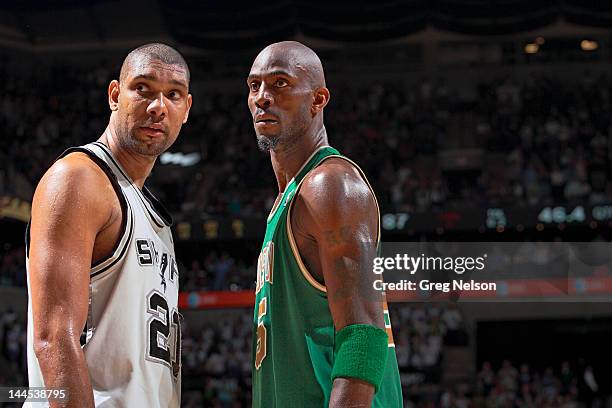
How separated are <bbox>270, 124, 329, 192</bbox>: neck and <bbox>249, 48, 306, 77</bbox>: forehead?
0.19 m

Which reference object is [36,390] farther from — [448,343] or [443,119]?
[443,119]

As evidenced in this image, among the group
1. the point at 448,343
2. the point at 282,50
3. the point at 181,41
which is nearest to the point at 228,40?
the point at 181,41

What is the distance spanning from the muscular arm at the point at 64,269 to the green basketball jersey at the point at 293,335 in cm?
52

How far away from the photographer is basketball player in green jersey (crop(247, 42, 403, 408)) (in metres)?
2.30

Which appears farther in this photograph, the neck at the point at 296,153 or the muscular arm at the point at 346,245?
the neck at the point at 296,153

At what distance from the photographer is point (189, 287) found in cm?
1202

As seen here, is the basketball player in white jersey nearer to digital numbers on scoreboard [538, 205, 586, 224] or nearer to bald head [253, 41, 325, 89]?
bald head [253, 41, 325, 89]

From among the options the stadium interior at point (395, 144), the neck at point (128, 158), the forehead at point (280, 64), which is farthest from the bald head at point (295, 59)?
the stadium interior at point (395, 144)

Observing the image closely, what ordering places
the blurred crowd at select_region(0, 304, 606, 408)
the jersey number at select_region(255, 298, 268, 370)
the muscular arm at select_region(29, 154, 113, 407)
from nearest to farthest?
the muscular arm at select_region(29, 154, 113, 407), the jersey number at select_region(255, 298, 268, 370), the blurred crowd at select_region(0, 304, 606, 408)

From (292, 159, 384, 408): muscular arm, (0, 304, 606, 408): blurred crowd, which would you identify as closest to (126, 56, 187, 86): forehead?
(292, 159, 384, 408): muscular arm

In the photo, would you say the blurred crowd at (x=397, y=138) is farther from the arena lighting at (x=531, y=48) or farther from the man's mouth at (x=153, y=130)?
the man's mouth at (x=153, y=130)

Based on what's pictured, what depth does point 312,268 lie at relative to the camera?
250 cm

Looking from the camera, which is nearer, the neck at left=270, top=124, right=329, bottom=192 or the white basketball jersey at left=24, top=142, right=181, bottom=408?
the white basketball jersey at left=24, top=142, right=181, bottom=408

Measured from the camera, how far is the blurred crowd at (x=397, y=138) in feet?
44.7
